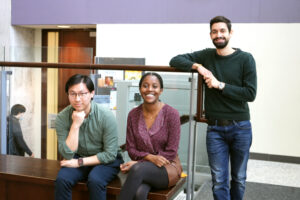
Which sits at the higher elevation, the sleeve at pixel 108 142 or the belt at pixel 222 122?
the belt at pixel 222 122

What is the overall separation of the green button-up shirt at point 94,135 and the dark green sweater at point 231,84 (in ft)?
2.07

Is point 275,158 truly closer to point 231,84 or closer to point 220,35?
point 231,84

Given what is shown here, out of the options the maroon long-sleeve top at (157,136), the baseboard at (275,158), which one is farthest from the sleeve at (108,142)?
the baseboard at (275,158)

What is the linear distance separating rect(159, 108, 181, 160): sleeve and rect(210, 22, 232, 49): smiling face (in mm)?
550

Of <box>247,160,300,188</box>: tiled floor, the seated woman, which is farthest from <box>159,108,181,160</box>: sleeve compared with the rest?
<box>247,160,300,188</box>: tiled floor

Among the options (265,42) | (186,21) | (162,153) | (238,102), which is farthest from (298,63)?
(162,153)

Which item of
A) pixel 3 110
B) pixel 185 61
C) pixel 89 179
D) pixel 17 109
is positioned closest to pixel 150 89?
pixel 185 61

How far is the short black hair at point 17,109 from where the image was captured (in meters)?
3.63

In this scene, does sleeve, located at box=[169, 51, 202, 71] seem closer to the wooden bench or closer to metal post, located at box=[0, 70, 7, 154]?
the wooden bench

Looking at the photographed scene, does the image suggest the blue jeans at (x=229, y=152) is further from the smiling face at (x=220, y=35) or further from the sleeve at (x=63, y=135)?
the sleeve at (x=63, y=135)

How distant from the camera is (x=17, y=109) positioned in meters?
3.75

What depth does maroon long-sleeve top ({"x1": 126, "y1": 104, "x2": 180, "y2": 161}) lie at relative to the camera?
7.89 feet

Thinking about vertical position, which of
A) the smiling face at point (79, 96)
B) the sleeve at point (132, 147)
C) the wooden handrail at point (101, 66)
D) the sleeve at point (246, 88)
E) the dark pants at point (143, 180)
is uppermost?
the wooden handrail at point (101, 66)

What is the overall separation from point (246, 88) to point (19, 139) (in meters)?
2.43
